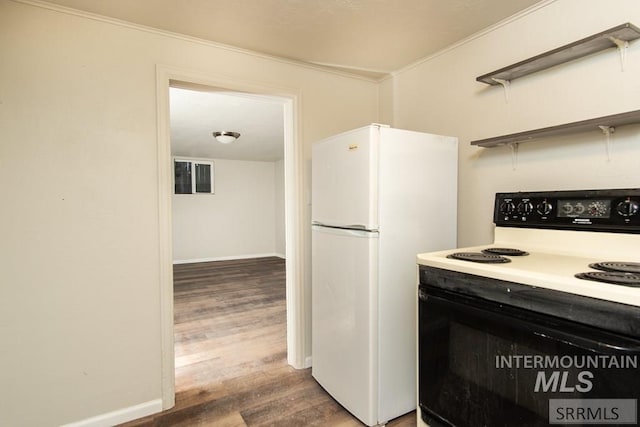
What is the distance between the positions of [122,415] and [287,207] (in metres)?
1.57

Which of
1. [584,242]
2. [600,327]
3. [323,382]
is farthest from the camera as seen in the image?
[323,382]

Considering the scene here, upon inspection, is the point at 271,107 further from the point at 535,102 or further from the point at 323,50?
the point at 535,102

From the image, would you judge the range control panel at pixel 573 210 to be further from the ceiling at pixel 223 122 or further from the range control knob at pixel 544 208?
the ceiling at pixel 223 122

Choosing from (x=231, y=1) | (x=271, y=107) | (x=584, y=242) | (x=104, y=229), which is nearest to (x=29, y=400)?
(x=104, y=229)

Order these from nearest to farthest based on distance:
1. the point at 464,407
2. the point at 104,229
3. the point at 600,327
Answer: the point at 600,327 < the point at 464,407 < the point at 104,229

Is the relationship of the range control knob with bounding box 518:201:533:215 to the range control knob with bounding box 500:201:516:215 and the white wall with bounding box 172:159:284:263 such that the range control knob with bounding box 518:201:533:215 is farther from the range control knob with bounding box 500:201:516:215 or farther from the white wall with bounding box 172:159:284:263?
the white wall with bounding box 172:159:284:263

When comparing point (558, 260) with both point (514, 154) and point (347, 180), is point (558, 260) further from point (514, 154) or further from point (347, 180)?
point (347, 180)

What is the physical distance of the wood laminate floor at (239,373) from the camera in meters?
1.84

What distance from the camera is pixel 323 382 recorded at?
2.08 metres

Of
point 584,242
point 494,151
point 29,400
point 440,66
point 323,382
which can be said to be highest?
point 440,66

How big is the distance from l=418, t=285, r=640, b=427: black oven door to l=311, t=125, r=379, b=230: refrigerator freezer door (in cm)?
53

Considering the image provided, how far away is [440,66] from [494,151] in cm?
72

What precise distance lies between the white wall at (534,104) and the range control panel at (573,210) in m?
0.13

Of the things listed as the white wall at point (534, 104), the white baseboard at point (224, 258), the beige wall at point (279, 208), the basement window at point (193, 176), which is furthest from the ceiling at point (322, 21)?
the white baseboard at point (224, 258)
